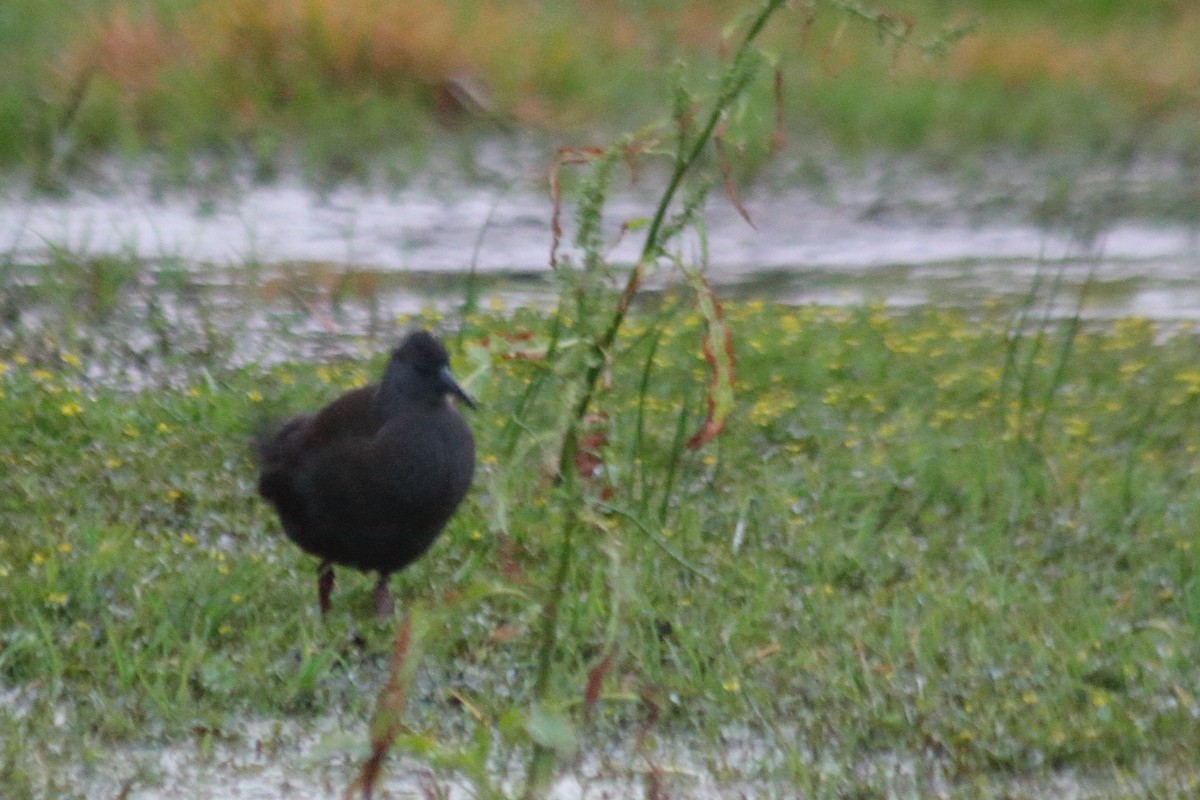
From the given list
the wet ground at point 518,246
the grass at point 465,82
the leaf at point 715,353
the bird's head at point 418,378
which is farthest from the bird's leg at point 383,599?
the grass at point 465,82

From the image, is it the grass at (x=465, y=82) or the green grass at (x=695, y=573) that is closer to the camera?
the green grass at (x=695, y=573)

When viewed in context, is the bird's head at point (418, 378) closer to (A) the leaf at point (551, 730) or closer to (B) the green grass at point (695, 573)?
(B) the green grass at point (695, 573)

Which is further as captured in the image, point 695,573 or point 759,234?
point 759,234

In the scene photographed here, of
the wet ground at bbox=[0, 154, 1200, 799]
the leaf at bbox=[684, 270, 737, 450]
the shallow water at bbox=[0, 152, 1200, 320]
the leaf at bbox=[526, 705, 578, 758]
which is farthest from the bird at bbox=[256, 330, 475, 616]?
the shallow water at bbox=[0, 152, 1200, 320]

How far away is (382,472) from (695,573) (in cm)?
84

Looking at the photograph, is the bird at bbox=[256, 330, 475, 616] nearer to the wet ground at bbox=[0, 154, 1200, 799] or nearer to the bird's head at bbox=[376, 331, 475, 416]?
the bird's head at bbox=[376, 331, 475, 416]

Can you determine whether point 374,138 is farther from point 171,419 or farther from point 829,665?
point 829,665

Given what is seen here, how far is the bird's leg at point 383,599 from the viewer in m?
5.42

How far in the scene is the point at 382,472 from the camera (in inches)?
204

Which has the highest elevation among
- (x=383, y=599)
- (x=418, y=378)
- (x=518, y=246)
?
(x=418, y=378)

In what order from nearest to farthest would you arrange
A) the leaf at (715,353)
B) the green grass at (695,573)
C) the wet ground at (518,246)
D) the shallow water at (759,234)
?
the leaf at (715,353) < the green grass at (695,573) < the wet ground at (518,246) < the shallow water at (759,234)

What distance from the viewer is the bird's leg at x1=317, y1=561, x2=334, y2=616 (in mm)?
5414

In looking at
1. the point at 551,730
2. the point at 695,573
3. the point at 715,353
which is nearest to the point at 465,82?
the point at 695,573

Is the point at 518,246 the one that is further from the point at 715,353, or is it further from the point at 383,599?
the point at 715,353
